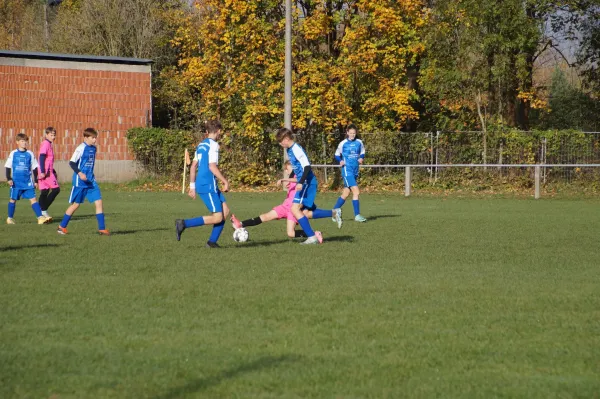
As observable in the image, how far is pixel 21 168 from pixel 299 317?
12379 millimetres

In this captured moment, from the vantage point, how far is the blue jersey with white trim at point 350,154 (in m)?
19.2

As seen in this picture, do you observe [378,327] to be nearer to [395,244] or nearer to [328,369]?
[328,369]

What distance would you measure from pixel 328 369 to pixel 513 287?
13.0 feet

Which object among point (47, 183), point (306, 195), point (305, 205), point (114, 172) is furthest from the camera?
point (114, 172)

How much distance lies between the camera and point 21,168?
60.3 ft

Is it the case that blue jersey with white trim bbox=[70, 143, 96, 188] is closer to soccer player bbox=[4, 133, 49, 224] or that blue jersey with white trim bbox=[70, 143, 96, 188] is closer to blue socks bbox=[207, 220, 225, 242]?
blue socks bbox=[207, 220, 225, 242]

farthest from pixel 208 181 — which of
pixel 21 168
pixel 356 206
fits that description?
pixel 21 168

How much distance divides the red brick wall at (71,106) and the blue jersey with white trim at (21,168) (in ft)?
61.8

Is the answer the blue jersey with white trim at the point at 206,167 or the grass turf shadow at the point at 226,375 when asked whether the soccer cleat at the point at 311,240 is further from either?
the grass turf shadow at the point at 226,375

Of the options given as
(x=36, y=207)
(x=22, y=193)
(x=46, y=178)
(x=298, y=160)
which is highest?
(x=298, y=160)

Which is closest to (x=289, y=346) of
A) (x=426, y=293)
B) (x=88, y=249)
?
(x=426, y=293)

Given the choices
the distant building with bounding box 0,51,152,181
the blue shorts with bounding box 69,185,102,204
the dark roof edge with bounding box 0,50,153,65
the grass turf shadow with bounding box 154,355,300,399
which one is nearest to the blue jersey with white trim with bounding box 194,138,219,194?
the blue shorts with bounding box 69,185,102,204

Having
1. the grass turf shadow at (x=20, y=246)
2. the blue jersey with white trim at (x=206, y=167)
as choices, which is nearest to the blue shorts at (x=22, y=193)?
the grass turf shadow at (x=20, y=246)

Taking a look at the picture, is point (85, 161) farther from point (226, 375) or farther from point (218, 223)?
point (226, 375)
